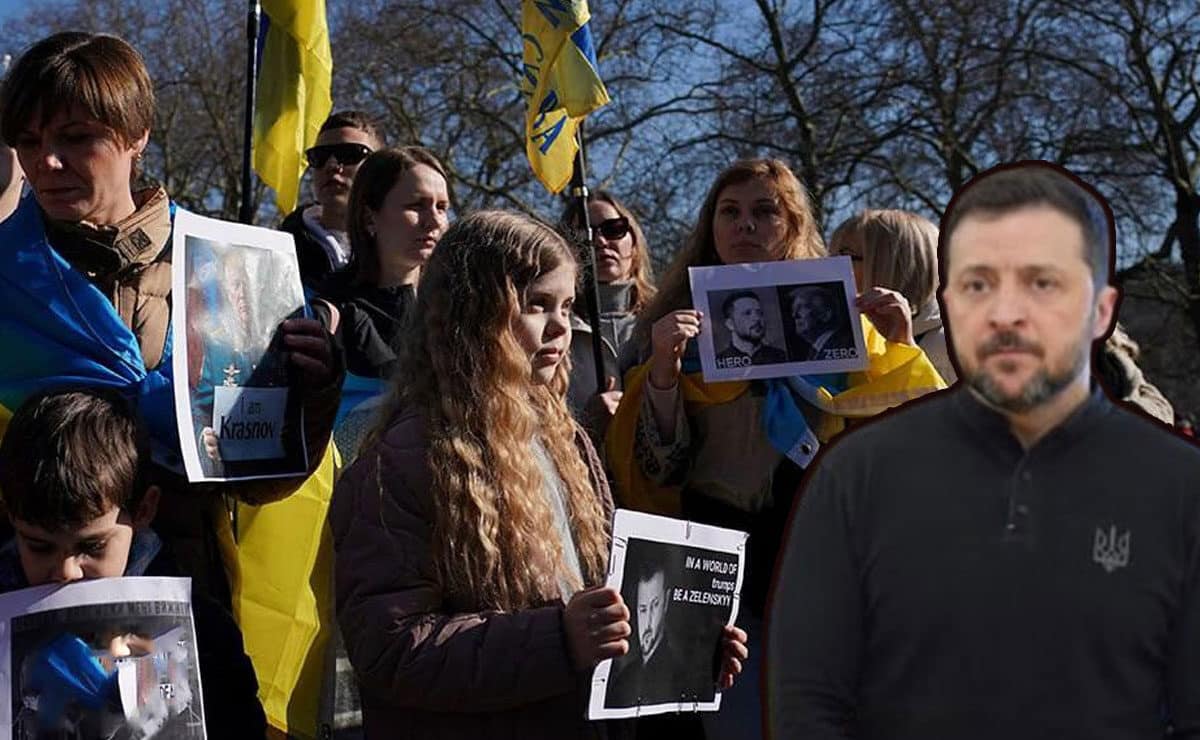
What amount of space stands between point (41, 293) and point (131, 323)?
0.59 ft

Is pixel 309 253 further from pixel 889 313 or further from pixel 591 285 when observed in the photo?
pixel 889 313

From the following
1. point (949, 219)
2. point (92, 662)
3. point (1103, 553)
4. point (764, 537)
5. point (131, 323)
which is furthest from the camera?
point (764, 537)

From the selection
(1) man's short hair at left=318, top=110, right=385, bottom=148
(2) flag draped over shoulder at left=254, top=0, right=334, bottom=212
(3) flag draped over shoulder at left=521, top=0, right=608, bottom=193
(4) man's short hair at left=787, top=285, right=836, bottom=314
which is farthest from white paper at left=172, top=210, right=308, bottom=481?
(1) man's short hair at left=318, top=110, right=385, bottom=148

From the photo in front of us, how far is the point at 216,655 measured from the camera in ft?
8.73

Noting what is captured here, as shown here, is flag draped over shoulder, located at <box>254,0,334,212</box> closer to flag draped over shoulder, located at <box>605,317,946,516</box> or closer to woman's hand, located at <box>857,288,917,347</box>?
flag draped over shoulder, located at <box>605,317,946,516</box>

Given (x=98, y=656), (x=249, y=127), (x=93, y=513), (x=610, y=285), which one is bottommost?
(x=98, y=656)

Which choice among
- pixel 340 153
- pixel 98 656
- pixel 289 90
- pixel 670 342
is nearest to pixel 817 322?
pixel 670 342

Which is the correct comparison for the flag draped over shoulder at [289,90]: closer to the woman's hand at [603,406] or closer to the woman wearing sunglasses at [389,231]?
the woman wearing sunglasses at [389,231]

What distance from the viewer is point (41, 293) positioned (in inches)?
108

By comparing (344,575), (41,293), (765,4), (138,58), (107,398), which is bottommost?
(344,575)

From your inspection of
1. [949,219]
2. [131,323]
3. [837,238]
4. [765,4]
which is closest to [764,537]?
[837,238]

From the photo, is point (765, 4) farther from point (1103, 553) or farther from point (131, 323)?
point (1103, 553)

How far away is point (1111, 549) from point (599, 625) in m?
1.16

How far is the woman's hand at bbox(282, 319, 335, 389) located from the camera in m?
2.86
